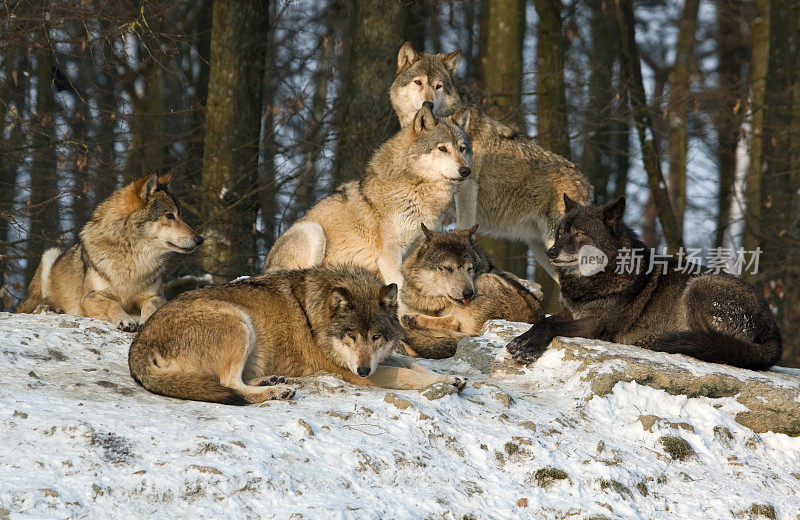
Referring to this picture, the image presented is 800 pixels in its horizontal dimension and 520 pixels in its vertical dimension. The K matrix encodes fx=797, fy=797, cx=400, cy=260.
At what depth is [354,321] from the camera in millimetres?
5520

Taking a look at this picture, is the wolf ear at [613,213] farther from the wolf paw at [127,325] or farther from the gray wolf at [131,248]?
the wolf paw at [127,325]

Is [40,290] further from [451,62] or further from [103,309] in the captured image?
[451,62]

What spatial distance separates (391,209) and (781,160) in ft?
33.3

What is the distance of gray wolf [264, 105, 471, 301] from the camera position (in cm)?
817

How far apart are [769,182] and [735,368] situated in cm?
1043

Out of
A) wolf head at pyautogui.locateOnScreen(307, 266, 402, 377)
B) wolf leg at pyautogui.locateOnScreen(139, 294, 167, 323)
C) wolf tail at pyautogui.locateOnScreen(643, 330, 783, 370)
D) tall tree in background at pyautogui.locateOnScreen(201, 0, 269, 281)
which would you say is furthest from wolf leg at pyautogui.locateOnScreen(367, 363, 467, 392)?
tall tree in background at pyautogui.locateOnScreen(201, 0, 269, 281)

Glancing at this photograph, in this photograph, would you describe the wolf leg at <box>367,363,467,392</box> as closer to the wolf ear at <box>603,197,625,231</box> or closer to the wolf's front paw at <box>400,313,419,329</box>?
the wolf's front paw at <box>400,313,419,329</box>

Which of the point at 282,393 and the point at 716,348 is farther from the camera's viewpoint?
the point at 716,348

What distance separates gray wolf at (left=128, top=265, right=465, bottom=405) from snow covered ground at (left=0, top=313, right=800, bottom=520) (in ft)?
0.59

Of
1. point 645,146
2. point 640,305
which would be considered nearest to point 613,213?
point 640,305

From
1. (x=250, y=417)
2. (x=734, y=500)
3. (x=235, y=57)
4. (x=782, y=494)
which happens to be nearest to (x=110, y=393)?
(x=250, y=417)

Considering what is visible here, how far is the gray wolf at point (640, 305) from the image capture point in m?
6.55

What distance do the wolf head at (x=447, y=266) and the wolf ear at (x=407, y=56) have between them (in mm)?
2811

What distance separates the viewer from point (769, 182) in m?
15.6
